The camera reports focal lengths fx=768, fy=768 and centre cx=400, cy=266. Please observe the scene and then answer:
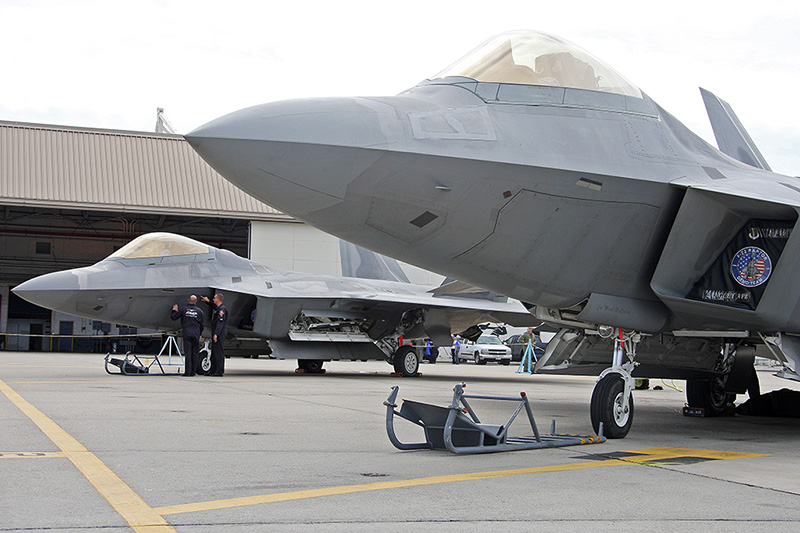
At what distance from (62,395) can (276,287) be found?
667 cm

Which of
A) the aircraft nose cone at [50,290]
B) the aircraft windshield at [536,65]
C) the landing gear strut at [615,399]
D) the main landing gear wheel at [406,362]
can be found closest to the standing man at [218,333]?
the aircraft nose cone at [50,290]

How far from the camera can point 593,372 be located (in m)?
8.21

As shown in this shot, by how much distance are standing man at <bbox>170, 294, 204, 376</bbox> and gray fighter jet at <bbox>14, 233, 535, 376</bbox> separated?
2.87ft

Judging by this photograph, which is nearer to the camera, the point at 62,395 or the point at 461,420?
the point at 461,420

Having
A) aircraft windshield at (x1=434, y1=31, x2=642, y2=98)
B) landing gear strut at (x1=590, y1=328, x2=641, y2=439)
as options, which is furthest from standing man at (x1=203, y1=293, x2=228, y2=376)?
landing gear strut at (x1=590, y1=328, x2=641, y2=439)

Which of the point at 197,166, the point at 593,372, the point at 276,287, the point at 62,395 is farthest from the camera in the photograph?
the point at 197,166

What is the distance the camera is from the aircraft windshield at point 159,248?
587 inches

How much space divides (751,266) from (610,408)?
159cm

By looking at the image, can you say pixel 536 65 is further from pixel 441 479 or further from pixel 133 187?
pixel 133 187

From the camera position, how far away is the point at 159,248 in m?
15.0

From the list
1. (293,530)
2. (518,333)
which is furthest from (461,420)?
(518,333)

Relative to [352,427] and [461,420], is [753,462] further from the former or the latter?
[352,427]

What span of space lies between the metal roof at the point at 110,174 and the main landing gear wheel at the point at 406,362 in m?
13.0

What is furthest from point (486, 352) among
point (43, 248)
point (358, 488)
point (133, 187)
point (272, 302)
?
point (358, 488)
